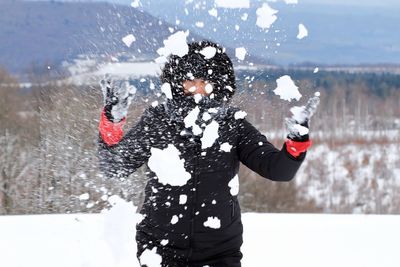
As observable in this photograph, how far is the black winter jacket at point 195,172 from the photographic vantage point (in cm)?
198

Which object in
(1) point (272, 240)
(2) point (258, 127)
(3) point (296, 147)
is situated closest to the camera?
(3) point (296, 147)

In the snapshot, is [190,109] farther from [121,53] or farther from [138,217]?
[121,53]

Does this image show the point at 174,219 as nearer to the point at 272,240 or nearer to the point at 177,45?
the point at 177,45

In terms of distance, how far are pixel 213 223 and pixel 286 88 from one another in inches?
23.0

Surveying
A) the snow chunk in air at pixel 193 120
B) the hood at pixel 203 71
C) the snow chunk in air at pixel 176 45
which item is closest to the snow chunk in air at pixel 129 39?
the snow chunk in air at pixel 176 45

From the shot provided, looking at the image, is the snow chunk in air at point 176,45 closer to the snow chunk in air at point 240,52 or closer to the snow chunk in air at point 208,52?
the snow chunk in air at point 208,52

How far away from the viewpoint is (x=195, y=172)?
1994 millimetres

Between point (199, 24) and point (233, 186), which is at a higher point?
point (199, 24)

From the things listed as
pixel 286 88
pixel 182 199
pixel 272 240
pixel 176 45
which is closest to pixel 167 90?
pixel 176 45

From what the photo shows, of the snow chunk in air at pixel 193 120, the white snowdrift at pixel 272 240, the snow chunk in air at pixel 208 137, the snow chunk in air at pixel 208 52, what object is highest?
the snow chunk in air at pixel 208 52

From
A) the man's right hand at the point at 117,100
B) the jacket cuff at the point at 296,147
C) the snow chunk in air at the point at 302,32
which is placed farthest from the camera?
the snow chunk in air at the point at 302,32

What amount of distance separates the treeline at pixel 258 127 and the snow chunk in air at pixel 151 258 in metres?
0.46

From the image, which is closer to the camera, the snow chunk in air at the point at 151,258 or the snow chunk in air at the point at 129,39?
the snow chunk in air at the point at 151,258

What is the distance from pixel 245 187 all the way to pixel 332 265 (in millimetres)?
14868
